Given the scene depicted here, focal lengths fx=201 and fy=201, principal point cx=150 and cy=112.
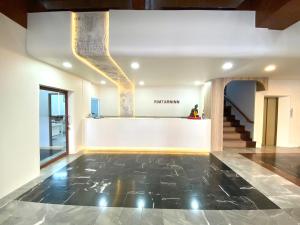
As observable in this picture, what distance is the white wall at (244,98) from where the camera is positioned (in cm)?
784

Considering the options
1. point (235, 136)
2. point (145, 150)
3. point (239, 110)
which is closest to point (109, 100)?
point (145, 150)

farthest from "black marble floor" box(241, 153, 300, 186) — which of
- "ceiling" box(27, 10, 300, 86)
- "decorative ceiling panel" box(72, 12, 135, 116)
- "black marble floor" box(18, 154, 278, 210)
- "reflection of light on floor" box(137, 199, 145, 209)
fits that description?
"decorative ceiling panel" box(72, 12, 135, 116)

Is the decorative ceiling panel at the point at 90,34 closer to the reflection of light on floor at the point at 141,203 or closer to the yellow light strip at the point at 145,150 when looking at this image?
the reflection of light on floor at the point at 141,203

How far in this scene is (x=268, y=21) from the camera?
11.1ft

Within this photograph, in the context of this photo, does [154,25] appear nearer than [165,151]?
Yes

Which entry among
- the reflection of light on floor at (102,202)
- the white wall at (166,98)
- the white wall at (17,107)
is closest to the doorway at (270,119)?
the white wall at (166,98)

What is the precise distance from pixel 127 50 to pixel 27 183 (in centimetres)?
328

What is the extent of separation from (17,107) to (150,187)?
2.93m

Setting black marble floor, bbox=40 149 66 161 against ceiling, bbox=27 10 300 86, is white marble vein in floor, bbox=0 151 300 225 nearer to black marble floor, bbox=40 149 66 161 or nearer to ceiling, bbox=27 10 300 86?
black marble floor, bbox=40 149 66 161

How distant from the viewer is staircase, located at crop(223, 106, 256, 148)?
7777 millimetres

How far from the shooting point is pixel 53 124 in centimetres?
594

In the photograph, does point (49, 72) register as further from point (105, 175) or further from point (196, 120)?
point (196, 120)

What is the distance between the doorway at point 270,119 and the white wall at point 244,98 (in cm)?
75

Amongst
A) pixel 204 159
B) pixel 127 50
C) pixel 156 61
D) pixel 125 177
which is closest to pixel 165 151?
pixel 204 159
